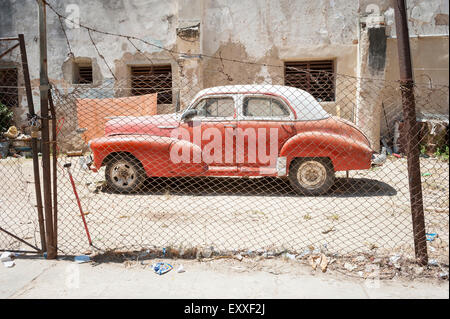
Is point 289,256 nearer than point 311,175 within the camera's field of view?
Yes

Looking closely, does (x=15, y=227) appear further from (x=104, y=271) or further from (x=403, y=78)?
(x=403, y=78)

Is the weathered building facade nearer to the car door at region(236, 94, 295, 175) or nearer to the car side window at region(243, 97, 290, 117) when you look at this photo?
the car side window at region(243, 97, 290, 117)

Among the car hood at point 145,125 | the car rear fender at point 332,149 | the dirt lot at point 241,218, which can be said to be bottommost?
the dirt lot at point 241,218

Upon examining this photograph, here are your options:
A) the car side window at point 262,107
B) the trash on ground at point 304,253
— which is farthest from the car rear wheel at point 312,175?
the trash on ground at point 304,253

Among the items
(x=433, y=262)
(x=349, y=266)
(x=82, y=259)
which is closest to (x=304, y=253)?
(x=349, y=266)

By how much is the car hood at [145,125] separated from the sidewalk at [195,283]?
10.1ft

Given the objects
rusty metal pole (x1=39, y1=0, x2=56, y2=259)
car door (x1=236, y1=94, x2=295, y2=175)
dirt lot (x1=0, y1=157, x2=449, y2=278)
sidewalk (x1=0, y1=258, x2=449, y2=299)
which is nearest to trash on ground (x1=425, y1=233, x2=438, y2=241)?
dirt lot (x1=0, y1=157, x2=449, y2=278)

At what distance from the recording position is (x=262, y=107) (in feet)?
19.3

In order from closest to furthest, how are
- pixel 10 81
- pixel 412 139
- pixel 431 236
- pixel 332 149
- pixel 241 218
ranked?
pixel 412 139
pixel 431 236
pixel 241 218
pixel 332 149
pixel 10 81

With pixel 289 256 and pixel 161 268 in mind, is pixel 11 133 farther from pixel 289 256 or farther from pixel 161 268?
pixel 289 256

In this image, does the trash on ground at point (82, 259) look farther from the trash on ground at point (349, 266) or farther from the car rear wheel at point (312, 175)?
the car rear wheel at point (312, 175)

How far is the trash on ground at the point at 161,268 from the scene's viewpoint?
3.06 meters

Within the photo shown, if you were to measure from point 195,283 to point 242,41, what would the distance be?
27.2 ft
